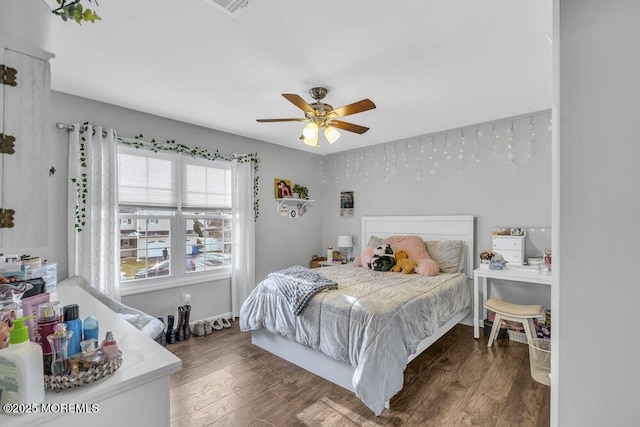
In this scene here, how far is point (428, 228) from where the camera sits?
4047mm

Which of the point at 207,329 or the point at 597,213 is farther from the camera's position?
the point at 207,329

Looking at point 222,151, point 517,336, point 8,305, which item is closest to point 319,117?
point 222,151

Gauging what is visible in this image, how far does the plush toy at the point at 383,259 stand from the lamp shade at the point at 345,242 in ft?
2.79

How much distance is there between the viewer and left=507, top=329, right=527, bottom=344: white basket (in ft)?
10.4

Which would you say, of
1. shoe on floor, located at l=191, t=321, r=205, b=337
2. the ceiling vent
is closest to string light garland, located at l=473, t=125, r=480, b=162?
the ceiling vent

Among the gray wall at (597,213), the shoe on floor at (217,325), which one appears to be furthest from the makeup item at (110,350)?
the shoe on floor at (217,325)

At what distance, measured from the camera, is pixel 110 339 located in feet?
3.13

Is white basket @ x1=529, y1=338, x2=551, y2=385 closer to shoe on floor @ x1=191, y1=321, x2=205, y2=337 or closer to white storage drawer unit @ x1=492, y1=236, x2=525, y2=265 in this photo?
white storage drawer unit @ x1=492, y1=236, x2=525, y2=265

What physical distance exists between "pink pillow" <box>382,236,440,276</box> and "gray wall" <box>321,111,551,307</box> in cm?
47

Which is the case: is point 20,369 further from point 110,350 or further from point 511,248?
point 511,248

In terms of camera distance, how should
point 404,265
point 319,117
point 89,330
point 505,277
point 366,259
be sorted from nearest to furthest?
point 89,330 → point 319,117 → point 505,277 → point 404,265 → point 366,259

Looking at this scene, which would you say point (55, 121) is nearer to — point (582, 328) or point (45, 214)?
point (45, 214)

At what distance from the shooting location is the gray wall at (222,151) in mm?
2707

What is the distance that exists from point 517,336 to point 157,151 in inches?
176
